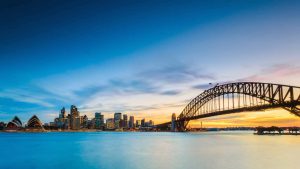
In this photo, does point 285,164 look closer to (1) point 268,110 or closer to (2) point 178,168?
(2) point 178,168

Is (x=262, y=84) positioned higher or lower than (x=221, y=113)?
higher

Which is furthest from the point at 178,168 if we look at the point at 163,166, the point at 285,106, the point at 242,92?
the point at 242,92

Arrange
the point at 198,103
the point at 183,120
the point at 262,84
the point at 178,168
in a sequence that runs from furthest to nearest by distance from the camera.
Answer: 1. the point at 183,120
2. the point at 198,103
3. the point at 262,84
4. the point at 178,168

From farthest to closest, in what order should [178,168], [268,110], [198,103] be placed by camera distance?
[198,103] < [268,110] < [178,168]

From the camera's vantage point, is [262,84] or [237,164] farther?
[262,84]

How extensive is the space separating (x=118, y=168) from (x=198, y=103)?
12159 cm

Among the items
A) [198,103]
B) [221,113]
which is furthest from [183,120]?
[221,113]

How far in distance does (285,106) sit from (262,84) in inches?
545

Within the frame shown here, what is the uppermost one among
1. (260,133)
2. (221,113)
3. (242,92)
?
(242,92)

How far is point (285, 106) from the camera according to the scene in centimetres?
8475

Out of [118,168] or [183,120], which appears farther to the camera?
[183,120]

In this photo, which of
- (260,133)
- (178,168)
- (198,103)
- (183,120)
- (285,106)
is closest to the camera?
(178,168)

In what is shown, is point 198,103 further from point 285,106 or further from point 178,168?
point 178,168

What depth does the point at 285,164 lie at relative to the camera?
32.6m
